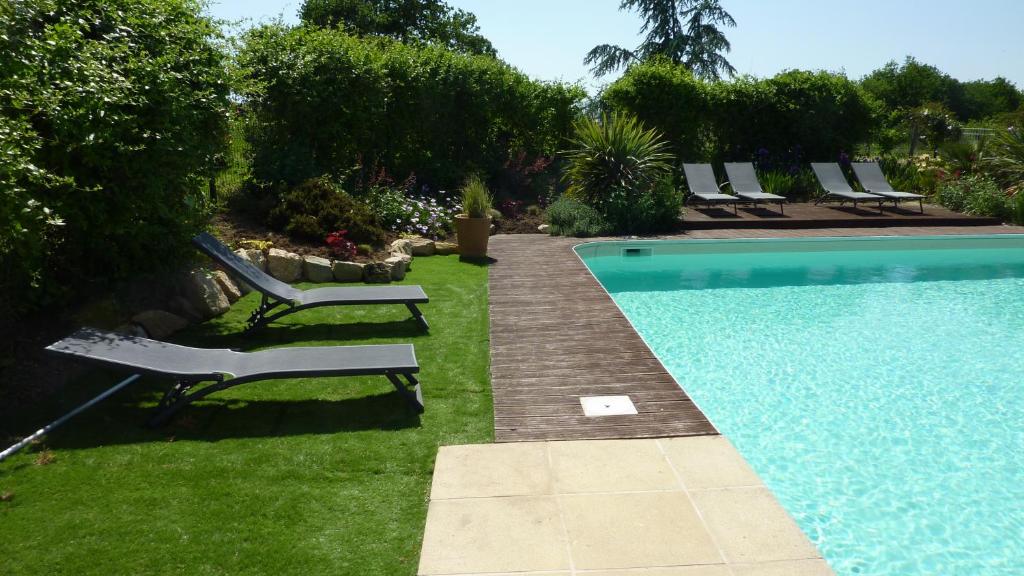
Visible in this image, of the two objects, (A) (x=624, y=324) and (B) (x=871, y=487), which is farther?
(A) (x=624, y=324)

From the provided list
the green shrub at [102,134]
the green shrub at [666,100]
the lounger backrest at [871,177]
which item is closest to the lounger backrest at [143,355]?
the green shrub at [102,134]

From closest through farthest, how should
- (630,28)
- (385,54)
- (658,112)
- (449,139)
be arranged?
(385,54) → (449,139) → (658,112) → (630,28)

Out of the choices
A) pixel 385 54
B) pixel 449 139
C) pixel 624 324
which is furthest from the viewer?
pixel 449 139

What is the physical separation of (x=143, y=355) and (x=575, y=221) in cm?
851

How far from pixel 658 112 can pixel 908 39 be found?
10.6 meters

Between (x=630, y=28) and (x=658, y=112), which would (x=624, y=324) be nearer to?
(x=658, y=112)

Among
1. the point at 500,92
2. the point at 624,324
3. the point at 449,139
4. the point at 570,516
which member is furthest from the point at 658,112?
the point at 570,516

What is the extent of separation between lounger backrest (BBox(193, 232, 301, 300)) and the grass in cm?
128

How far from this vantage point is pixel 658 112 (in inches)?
604

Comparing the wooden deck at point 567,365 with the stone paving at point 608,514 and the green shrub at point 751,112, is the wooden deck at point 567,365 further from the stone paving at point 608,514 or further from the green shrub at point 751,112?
the green shrub at point 751,112

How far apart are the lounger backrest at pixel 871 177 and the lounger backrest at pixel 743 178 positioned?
86.0 inches

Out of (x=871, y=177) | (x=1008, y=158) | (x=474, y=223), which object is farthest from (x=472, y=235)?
(x=1008, y=158)

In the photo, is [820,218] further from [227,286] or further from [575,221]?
[227,286]

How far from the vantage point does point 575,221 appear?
11.9m
